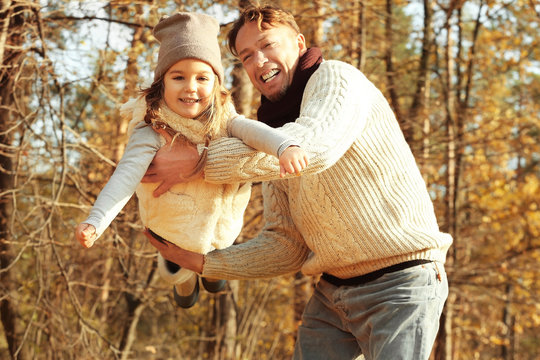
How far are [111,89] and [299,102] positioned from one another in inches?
119

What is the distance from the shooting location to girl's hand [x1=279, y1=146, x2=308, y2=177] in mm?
1819

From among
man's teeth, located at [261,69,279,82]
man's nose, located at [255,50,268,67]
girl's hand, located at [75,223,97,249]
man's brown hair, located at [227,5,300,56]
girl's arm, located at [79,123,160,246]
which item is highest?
man's brown hair, located at [227,5,300,56]

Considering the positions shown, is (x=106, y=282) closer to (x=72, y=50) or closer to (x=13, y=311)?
(x=13, y=311)

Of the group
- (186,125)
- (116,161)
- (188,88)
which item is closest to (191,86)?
(188,88)

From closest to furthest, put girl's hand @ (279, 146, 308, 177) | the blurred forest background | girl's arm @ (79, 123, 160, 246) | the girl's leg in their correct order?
girl's hand @ (279, 146, 308, 177) < girl's arm @ (79, 123, 160, 246) < the girl's leg < the blurred forest background

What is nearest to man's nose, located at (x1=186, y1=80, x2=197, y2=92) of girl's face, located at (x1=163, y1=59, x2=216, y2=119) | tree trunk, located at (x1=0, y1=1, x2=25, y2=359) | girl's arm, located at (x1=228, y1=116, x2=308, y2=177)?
girl's face, located at (x1=163, y1=59, x2=216, y2=119)

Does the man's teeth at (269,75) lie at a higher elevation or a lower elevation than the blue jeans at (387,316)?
higher

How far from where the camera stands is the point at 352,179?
7.47 ft

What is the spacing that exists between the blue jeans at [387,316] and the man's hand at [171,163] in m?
0.75

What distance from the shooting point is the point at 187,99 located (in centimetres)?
237

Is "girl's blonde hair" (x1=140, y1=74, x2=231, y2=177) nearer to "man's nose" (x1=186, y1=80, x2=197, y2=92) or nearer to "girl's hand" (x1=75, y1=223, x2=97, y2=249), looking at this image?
"man's nose" (x1=186, y1=80, x2=197, y2=92)

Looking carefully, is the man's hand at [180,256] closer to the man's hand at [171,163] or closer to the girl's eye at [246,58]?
the man's hand at [171,163]

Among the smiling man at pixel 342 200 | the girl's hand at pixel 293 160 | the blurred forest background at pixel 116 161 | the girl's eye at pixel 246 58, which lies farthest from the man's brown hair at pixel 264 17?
the blurred forest background at pixel 116 161

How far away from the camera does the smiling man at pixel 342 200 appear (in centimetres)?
211
